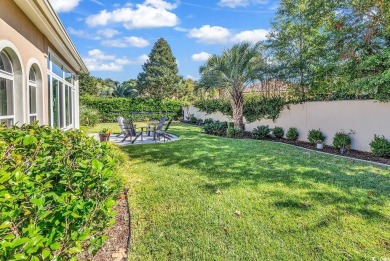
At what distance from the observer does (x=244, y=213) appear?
4.01m

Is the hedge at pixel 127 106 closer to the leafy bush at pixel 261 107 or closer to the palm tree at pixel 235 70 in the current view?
the leafy bush at pixel 261 107

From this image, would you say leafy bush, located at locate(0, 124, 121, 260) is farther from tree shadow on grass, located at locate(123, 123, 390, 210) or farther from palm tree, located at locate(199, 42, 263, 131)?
palm tree, located at locate(199, 42, 263, 131)

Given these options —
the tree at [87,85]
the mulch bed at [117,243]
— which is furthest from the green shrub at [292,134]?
the tree at [87,85]

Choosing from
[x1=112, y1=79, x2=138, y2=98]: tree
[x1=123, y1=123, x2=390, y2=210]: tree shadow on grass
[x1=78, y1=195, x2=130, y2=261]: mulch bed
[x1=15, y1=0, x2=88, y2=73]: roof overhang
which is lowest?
[x1=78, y1=195, x2=130, y2=261]: mulch bed

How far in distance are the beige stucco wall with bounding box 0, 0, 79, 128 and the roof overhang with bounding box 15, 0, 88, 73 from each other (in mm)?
129

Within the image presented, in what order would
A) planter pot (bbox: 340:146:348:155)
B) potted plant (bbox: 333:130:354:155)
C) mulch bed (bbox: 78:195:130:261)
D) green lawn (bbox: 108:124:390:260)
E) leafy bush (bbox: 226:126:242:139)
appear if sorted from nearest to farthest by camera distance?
mulch bed (bbox: 78:195:130:261) → green lawn (bbox: 108:124:390:260) → planter pot (bbox: 340:146:348:155) → potted plant (bbox: 333:130:354:155) → leafy bush (bbox: 226:126:242:139)

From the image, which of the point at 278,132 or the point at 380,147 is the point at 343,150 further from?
the point at 278,132

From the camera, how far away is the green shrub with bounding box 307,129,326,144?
429 inches

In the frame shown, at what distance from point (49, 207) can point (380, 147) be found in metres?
9.74

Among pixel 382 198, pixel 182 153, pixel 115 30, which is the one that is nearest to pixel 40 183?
pixel 382 198

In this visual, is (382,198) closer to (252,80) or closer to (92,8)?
(252,80)

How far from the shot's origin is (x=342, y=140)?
31.5 ft

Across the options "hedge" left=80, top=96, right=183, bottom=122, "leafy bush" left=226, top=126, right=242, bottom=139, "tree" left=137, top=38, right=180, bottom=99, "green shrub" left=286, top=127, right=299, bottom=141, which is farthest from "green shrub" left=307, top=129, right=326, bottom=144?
"tree" left=137, top=38, right=180, bottom=99

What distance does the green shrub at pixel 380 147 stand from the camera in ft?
26.8
